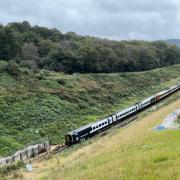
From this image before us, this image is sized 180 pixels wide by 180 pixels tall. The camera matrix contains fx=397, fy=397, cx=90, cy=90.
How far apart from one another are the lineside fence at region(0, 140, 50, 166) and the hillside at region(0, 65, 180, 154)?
3276mm

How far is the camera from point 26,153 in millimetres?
43781

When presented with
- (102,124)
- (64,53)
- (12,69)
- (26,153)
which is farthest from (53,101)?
(64,53)

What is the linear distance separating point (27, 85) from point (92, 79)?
23.7m

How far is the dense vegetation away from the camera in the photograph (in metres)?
97.3

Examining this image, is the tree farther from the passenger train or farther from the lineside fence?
the lineside fence

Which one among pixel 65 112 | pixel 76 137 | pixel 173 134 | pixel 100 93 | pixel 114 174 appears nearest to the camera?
pixel 114 174

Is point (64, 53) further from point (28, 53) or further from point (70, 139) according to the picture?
point (70, 139)

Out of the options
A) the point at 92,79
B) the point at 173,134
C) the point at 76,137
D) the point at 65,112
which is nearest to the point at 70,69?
the point at 92,79

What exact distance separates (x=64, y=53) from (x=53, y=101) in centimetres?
3078

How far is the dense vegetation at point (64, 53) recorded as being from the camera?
9731cm

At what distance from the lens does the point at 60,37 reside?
13588 centimetres

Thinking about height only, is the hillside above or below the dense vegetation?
below

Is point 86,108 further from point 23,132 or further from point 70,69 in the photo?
point 70,69

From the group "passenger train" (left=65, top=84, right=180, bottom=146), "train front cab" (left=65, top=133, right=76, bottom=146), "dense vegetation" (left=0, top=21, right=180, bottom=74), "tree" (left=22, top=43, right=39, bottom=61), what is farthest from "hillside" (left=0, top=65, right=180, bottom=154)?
"tree" (left=22, top=43, right=39, bottom=61)
